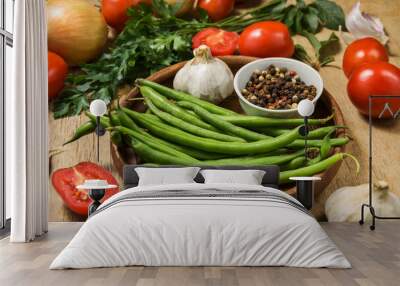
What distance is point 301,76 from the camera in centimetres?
610

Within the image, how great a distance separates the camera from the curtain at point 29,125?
5066 millimetres

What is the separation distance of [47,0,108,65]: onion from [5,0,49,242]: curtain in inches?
21.3

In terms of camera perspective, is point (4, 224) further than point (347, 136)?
No

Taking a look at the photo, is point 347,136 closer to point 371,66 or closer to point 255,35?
point 371,66

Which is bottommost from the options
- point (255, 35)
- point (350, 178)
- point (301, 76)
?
point (350, 178)

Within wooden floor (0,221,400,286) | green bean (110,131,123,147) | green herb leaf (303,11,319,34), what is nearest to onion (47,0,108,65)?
green bean (110,131,123,147)

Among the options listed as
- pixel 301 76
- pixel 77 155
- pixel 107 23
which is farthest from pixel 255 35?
pixel 77 155

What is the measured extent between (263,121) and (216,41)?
97 centimetres

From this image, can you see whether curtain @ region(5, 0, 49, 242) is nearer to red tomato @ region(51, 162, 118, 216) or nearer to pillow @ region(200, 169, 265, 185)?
red tomato @ region(51, 162, 118, 216)

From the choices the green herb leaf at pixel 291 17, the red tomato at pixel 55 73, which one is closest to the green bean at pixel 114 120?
the red tomato at pixel 55 73

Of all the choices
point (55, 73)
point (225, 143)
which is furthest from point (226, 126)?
point (55, 73)

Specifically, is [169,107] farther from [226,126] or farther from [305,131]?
[305,131]

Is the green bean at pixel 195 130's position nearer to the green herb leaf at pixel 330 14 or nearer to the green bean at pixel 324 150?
the green bean at pixel 324 150

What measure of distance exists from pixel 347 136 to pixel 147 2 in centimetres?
241
